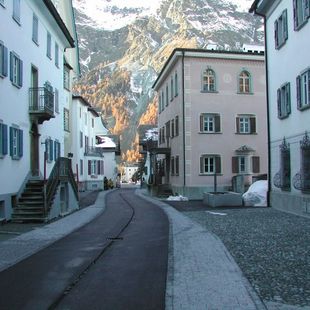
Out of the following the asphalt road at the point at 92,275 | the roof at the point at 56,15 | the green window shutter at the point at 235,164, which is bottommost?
the asphalt road at the point at 92,275

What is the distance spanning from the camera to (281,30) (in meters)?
21.8

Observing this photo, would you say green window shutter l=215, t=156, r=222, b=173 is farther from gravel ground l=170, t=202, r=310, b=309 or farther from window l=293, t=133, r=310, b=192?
window l=293, t=133, r=310, b=192

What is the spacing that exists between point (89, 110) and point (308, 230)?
4567 centimetres

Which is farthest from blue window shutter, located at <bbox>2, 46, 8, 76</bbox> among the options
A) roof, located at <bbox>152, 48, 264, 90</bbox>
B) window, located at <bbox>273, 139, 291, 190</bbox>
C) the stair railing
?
roof, located at <bbox>152, 48, 264, 90</bbox>

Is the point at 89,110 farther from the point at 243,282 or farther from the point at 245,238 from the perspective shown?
the point at 243,282

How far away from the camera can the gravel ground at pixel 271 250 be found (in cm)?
747

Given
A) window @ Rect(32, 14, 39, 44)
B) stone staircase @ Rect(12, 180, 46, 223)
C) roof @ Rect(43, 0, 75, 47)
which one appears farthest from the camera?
roof @ Rect(43, 0, 75, 47)

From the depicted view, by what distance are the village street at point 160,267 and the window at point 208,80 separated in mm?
21424

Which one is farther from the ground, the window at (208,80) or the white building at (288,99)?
the window at (208,80)

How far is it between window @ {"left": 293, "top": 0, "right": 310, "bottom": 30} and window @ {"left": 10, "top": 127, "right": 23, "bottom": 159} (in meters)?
11.4

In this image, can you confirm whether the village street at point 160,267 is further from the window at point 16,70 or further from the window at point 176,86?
the window at point 176,86

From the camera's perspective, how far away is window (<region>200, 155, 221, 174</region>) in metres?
37.2

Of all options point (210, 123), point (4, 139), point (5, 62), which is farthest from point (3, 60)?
point (210, 123)

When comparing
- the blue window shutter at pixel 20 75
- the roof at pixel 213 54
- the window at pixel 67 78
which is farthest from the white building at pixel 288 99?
the window at pixel 67 78
